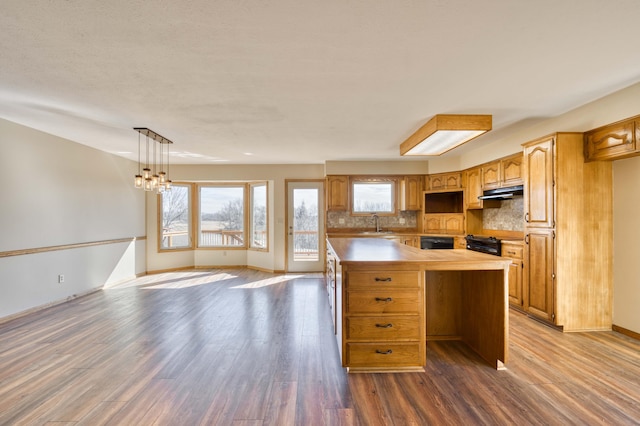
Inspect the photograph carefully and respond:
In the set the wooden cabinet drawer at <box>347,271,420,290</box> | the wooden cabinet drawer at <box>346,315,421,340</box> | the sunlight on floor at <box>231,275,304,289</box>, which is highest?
the wooden cabinet drawer at <box>347,271,420,290</box>

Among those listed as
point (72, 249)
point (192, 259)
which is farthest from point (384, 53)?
point (192, 259)

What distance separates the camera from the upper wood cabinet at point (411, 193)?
6238mm

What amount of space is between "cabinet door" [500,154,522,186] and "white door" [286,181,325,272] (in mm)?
3497

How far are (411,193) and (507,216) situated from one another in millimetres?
1903

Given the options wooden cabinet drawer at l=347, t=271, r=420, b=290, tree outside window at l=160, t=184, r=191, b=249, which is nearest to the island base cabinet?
wooden cabinet drawer at l=347, t=271, r=420, b=290

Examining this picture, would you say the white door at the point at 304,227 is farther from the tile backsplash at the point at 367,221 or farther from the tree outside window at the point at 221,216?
the tree outside window at the point at 221,216

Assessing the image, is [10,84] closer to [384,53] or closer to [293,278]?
[384,53]

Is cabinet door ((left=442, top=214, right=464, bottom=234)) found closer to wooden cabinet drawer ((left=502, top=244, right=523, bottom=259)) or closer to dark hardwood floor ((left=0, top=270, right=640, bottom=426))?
wooden cabinet drawer ((left=502, top=244, right=523, bottom=259))

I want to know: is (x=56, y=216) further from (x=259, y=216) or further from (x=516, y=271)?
(x=516, y=271)

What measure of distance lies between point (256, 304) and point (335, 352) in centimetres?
181

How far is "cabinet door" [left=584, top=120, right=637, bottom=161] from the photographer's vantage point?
8.95 ft

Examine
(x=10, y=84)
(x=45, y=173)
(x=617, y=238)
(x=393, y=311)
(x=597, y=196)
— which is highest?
(x=10, y=84)

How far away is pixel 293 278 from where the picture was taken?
5.97 meters

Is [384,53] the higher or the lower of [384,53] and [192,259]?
the higher
